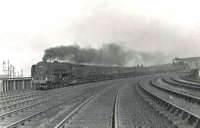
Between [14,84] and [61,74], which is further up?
[61,74]

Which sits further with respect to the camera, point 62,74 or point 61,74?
point 62,74

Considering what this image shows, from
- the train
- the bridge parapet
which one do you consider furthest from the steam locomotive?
the bridge parapet

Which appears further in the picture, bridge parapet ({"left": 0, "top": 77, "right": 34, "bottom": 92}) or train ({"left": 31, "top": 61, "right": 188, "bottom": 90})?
train ({"left": 31, "top": 61, "right": 188, "bottom": 90})

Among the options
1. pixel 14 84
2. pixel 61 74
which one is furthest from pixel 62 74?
pixel 14 84

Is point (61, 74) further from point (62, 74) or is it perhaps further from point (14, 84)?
point (14, 84)

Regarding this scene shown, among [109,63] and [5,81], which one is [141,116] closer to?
[5,81]

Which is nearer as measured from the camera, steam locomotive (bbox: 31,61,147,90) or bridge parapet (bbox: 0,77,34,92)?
bridge parapet (bbox: 0,77,34,92)

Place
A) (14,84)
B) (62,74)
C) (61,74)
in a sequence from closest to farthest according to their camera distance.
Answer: (14,84) < (61,74) < (62,74)

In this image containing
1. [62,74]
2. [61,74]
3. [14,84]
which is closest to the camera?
[14,84]

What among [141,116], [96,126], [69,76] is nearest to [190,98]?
[141,116]

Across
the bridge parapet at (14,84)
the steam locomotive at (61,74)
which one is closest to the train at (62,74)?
the steam locomotive at (61,74)

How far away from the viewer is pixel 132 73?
8188 centimetres

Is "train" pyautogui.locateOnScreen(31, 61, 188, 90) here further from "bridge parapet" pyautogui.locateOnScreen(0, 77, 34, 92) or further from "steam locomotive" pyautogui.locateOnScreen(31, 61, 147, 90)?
"bridge parapet" pyautogui.locateOnScreen(0, 77, 34, 92)

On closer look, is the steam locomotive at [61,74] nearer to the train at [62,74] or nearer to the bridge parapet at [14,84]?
the train at [62,74]
